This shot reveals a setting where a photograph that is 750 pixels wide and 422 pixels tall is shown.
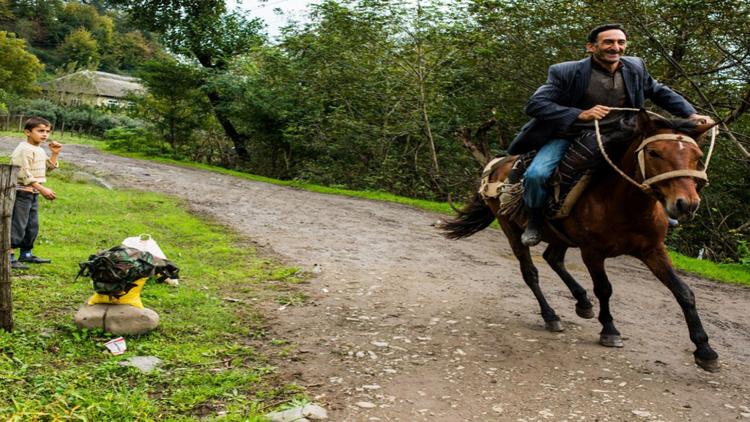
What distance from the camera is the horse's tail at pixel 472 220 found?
714 cm

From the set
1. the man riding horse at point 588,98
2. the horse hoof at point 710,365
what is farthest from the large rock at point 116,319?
the horse hoof at point 710,365

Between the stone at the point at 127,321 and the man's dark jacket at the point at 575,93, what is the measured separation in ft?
12.0

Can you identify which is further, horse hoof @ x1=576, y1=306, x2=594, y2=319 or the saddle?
horse hoof @ x1=576, y1=306, x2=594, y2=319

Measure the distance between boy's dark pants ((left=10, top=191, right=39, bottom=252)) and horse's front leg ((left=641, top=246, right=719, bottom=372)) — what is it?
6.41m

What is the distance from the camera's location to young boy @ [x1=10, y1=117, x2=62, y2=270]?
6.74 metres

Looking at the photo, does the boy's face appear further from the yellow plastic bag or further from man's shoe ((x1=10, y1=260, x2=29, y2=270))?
the yellow plastic bag

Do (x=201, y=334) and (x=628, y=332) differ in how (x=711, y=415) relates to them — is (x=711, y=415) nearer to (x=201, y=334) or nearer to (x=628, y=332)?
(x=628, y=332)

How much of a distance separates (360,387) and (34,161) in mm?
5088

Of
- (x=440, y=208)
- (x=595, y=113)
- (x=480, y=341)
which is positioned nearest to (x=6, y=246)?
(x=480, y=341)

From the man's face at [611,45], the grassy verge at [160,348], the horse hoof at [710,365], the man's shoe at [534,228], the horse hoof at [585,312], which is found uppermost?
the man's face at [611,45]

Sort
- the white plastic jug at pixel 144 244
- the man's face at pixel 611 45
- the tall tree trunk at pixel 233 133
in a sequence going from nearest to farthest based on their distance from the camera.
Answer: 1. the man's face at pixel 611 45
2. the white plastic jug at pixel 144 244
3. the tall tree trunk at pixel 233 133

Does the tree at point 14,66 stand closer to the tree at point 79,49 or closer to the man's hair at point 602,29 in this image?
the tree at point 79,49

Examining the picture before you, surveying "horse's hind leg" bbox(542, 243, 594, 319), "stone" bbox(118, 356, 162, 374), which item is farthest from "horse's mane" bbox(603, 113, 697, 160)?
"stone" bbox(118, 356, 162, 374)

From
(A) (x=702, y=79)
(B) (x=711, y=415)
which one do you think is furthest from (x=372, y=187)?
(B) (x=711, y=415)
